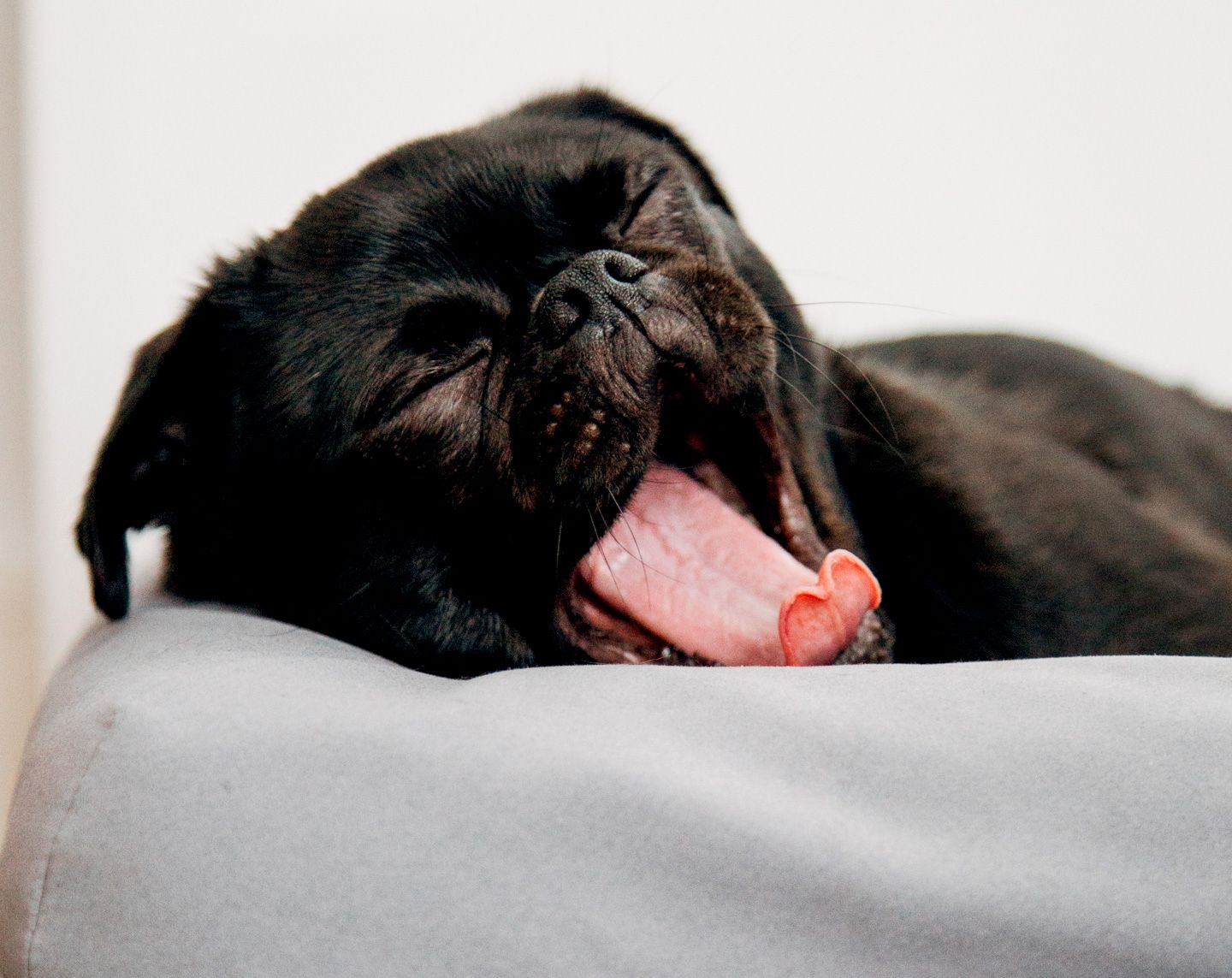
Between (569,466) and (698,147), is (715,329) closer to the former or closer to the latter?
(569,466)

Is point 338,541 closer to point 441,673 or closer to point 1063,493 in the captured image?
point 441,673

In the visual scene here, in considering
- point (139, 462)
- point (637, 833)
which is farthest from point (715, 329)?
point (139, 462)

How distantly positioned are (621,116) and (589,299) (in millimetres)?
729

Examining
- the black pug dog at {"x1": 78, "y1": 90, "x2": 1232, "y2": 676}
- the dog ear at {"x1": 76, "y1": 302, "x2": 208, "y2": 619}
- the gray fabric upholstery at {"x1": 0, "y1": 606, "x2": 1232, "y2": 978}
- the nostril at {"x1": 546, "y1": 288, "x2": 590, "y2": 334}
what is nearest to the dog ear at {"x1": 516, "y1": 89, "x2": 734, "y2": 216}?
the black pug dog at {"x1": 78, "y1": 90, "x2": 1232, "y2": 676}

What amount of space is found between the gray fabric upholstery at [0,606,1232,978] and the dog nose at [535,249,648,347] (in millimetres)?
563

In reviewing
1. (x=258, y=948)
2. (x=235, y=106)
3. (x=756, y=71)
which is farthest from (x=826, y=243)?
(x=258, y=948)

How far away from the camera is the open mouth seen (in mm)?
1318

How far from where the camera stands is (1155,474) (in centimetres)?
202

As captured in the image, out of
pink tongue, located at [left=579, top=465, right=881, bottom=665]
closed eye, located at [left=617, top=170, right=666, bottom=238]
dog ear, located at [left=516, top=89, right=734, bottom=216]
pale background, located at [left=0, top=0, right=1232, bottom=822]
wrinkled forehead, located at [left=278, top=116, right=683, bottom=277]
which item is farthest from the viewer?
pale background, located at [left=0, top=0, right=1232, bottom=822]

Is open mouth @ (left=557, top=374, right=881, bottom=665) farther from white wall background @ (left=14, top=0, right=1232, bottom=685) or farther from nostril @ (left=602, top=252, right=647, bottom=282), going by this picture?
white wall background @ (left=14, top=0, right=1232, bottom=685)

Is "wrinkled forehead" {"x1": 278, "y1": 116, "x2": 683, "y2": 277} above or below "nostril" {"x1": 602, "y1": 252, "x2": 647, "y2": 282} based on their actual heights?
above

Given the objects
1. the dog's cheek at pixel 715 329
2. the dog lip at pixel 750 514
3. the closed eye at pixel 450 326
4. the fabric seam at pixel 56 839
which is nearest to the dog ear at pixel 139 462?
the closed eye at pixel 450 326

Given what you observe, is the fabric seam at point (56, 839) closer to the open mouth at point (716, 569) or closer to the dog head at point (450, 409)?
the dog head at point (450, 409)

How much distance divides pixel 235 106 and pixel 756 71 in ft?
4.85
